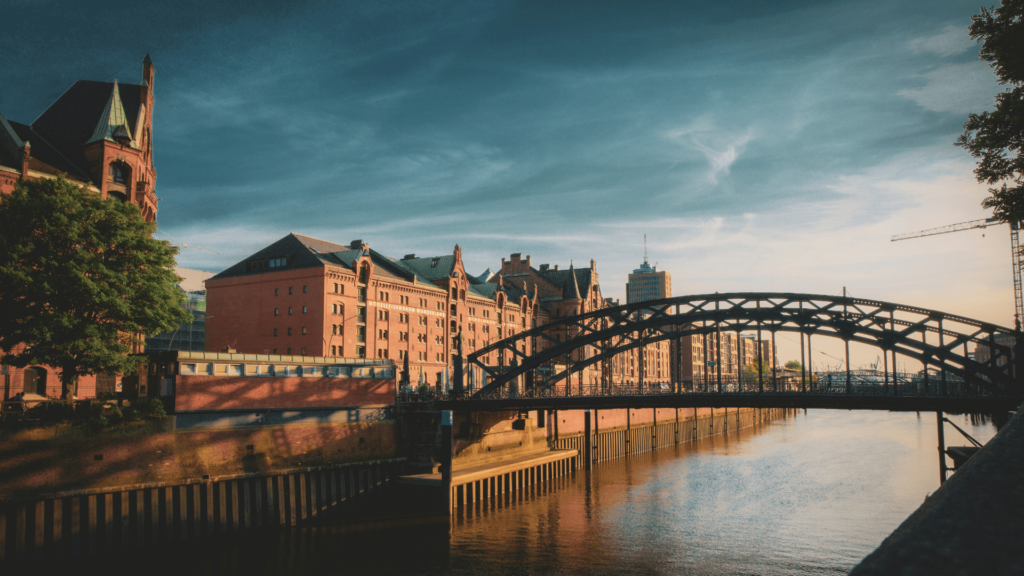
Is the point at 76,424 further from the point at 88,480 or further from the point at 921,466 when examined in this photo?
the point at 921,466

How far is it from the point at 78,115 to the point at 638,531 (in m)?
48.9

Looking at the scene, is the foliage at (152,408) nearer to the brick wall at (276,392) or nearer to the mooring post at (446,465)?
the brick wall at (276,392)

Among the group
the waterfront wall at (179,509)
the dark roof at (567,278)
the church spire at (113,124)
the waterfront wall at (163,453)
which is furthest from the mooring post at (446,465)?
the dark roof at (567,278)

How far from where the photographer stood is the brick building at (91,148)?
140 ft

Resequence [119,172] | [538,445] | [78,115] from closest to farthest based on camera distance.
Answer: [119,172], [78,115], [538,445]

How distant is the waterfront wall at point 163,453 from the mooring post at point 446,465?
495cm

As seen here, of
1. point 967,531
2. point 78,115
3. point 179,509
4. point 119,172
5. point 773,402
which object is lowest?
point 179,509

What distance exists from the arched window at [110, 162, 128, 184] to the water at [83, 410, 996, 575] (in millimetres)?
29600

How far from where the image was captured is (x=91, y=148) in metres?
47.9

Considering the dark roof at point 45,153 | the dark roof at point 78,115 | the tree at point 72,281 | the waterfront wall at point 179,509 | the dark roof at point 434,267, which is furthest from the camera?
the dark roof at point 434,267

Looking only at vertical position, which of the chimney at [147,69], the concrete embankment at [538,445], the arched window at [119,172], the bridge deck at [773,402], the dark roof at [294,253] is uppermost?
the chimney at [147,69]

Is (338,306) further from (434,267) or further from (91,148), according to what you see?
(91,148)

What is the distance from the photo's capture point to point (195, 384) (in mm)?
36188

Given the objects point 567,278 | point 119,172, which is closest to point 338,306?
point 119,172
